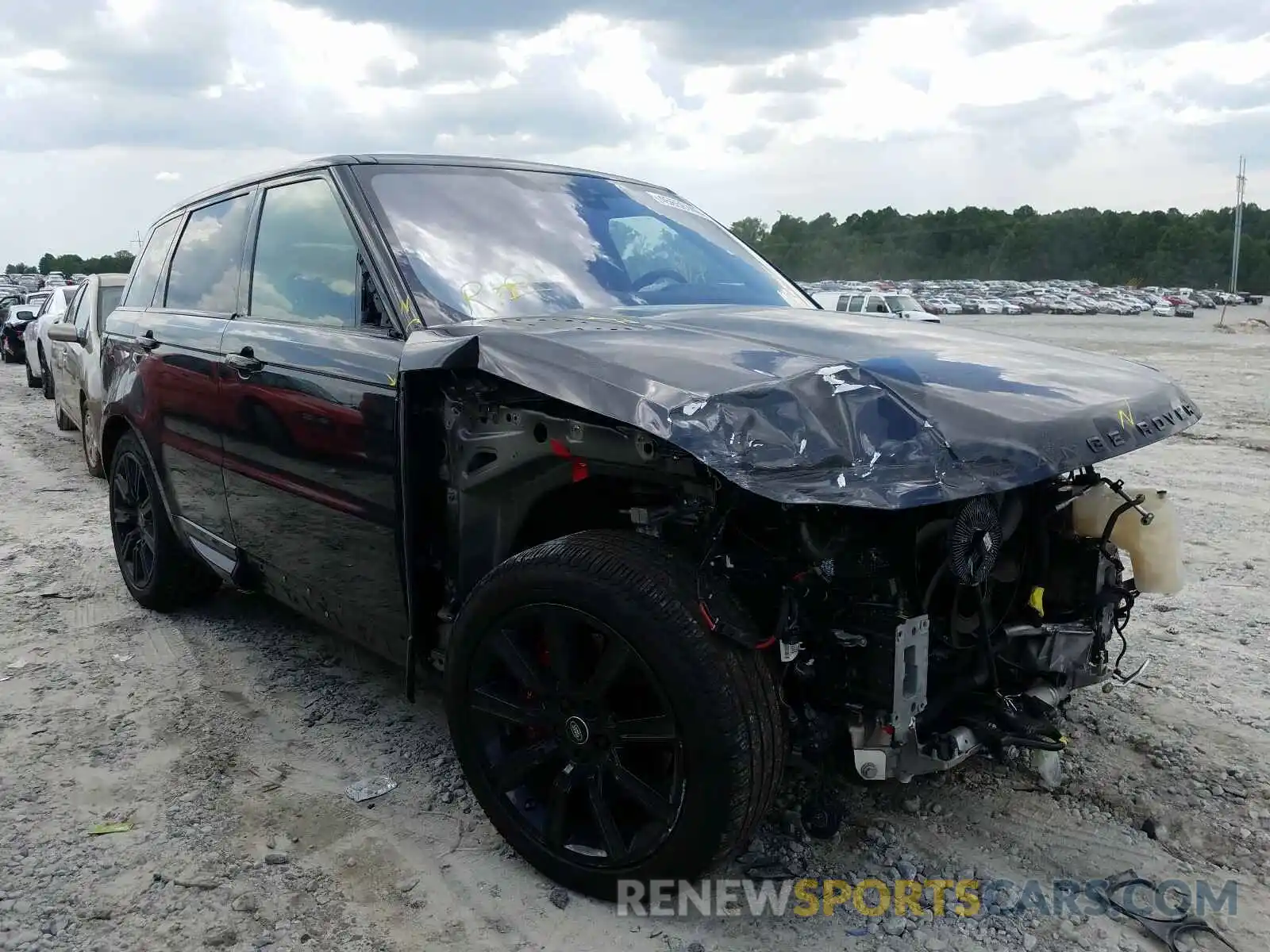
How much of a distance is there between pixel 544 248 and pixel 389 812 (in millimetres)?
1861

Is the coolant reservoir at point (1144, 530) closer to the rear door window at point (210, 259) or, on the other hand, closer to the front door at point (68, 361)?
the rear door window at point (210, 259)

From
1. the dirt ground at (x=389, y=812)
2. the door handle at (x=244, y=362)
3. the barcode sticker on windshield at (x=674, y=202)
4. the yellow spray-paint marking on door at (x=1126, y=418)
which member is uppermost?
the barcode sticker on windshield at (x=674, y=202)

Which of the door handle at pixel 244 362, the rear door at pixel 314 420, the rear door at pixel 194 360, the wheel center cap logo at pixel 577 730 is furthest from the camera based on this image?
the rear door at pixel 194 360

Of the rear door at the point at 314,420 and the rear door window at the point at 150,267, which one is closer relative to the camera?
the rear door at the point at 314,420

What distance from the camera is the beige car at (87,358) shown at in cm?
766

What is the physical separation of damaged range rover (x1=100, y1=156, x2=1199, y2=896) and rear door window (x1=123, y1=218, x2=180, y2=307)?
1521mm

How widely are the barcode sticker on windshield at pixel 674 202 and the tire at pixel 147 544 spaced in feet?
8.50

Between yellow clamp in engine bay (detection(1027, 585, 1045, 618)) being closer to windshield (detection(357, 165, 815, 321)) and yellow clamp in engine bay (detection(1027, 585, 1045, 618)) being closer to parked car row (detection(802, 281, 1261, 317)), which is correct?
windshield (detection(357, 165, 815, 321))

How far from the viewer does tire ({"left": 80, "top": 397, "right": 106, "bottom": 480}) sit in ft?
27.4

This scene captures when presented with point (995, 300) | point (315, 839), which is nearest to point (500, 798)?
point (315, 839)

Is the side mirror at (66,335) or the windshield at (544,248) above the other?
the windshield at (544,248)

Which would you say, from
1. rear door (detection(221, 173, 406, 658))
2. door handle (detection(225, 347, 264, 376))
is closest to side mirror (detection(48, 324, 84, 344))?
rear door (detection(221, 173, 406, 658))

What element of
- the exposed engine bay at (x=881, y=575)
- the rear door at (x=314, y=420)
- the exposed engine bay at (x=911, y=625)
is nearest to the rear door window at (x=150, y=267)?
the rear door at (x=314, y=420)
